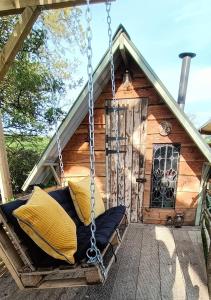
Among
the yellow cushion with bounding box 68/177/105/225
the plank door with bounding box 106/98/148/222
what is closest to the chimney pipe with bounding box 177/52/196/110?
the plank door with bounding box 106/98/148/222

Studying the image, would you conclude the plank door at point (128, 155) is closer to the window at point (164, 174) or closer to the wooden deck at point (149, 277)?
the window at point (164, 174)

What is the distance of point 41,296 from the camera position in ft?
7.64

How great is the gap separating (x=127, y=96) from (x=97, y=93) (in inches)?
22.4

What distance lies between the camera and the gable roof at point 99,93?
134 inches

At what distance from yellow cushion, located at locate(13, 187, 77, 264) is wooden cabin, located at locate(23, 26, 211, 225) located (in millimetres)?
2197

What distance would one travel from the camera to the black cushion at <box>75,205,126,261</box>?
6.17ft

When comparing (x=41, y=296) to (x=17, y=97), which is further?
(x=17, y=97)

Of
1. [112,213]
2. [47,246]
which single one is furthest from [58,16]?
[47,246]

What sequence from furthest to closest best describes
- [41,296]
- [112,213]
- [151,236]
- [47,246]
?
[151,236] → [112,213] → [41,296] → [47,246]

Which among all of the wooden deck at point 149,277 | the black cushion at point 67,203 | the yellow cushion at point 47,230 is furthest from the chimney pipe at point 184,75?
the yellow cushion at point 47,230

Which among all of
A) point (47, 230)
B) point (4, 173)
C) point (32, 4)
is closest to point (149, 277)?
point (47, 230)

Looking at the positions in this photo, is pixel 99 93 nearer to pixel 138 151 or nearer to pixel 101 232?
pixel 138 151

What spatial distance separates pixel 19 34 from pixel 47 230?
211cm

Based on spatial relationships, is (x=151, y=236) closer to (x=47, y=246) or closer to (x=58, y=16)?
(x=47, y=246)
